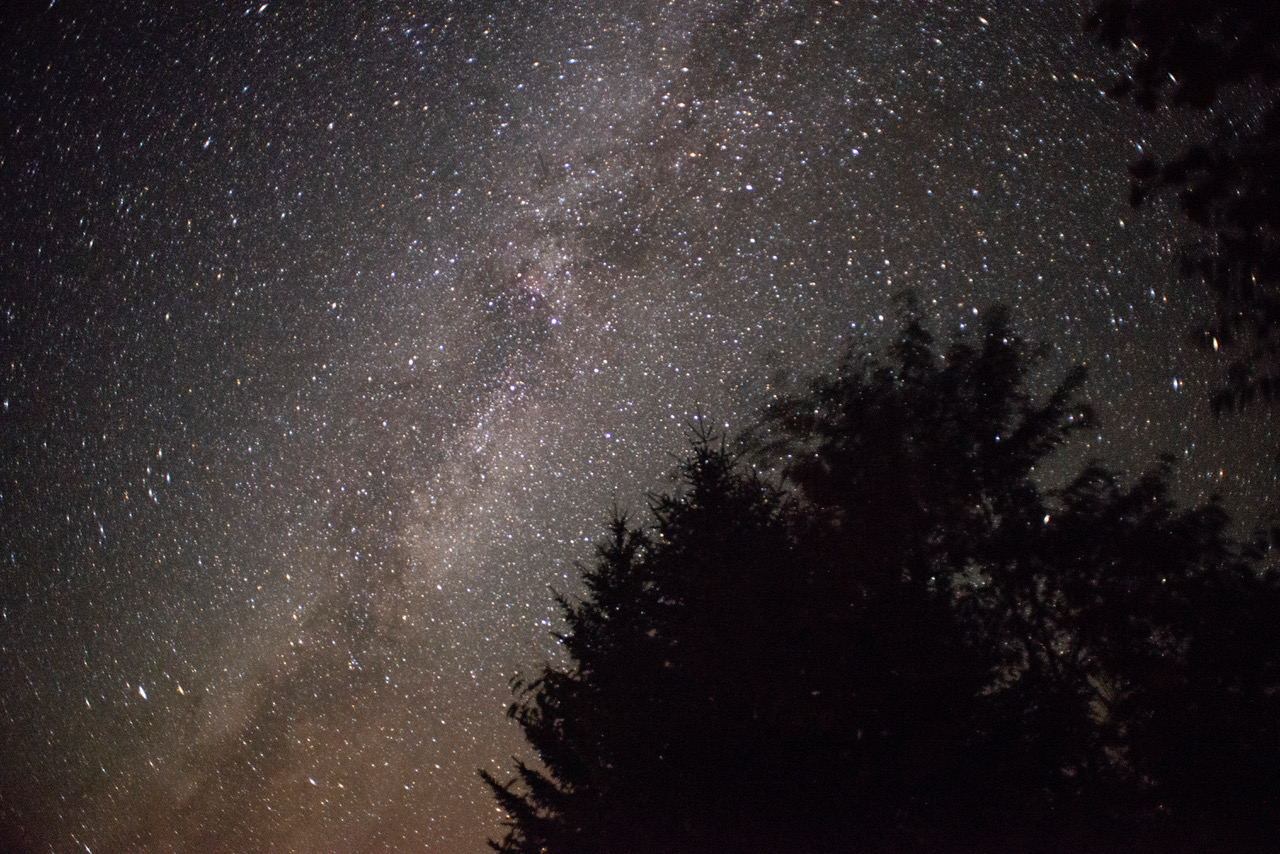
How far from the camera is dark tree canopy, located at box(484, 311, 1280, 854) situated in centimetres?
808

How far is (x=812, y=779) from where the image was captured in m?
8.27

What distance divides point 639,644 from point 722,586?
307 centimetres

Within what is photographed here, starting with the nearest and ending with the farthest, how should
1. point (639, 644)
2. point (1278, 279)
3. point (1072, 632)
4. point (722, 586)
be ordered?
point (1278, 279), point (722, 586), point (1072, 632), point (639, 644)

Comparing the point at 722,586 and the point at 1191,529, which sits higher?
the point at 722,586

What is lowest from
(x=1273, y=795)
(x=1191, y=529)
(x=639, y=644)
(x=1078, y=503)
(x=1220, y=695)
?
(x=1273, y=795)

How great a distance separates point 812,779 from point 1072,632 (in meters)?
3.85

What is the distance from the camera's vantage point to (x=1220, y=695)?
818 cm

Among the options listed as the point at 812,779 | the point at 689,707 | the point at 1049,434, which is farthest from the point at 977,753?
the point at 1049,434

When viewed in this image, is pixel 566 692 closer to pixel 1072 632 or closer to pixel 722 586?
pixel 722 586

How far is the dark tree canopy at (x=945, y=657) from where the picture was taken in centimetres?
808

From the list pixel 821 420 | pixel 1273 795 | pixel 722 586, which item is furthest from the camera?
pixel 821 420

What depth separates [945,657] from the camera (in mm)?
8445

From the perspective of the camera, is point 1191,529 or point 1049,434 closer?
point 1191,529

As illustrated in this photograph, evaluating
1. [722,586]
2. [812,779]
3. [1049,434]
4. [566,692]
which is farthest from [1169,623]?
[566,692]
